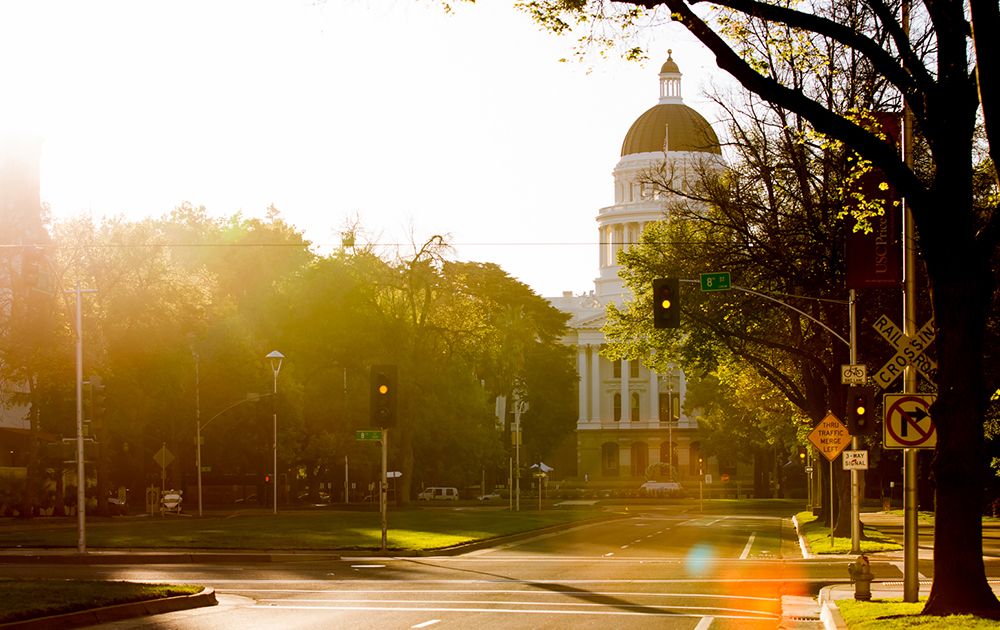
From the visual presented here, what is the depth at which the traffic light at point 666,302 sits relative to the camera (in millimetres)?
32781

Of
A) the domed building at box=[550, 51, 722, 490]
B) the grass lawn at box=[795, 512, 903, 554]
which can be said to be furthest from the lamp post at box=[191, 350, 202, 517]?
the domed building at box=[550, 51, 722, 490]

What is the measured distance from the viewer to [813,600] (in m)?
22.2

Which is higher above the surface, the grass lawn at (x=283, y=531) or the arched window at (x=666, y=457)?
the grass lawn at (x=283, y=531)

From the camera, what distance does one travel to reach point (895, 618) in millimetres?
16938

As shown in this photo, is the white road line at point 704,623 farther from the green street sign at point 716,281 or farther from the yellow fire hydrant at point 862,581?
the green street sign at point 716,281

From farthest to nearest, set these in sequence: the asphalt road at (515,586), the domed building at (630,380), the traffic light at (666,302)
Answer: the domed building at (630,380) → the traffic light at (666,302) → the asphalt road at (515,586)

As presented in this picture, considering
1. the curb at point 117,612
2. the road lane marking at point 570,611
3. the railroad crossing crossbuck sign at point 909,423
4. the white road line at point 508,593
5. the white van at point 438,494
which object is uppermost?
the railroad crossing crossbuck sign at point 909,423

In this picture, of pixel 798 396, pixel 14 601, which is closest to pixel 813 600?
pixel 14 601

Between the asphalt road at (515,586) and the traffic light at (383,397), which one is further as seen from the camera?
the traffic light at (383,397)

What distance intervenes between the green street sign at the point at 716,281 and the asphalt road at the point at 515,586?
633 cm

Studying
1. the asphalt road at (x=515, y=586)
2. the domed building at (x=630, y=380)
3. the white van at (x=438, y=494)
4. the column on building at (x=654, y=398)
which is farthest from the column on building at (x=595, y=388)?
the asphalt road at (x=515, y=586)

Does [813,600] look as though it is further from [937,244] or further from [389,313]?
[389,313]

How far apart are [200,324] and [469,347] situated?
12295 mm

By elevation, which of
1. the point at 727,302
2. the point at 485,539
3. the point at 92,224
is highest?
the point at 92,224
